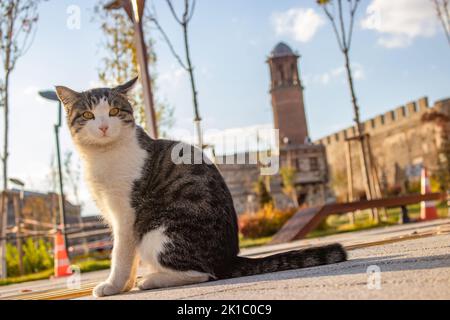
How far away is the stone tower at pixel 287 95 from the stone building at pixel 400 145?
4887 millimetres

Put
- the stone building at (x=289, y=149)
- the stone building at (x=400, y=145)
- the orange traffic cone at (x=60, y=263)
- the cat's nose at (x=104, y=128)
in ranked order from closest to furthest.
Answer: the cat's nose at (x=104, y=128) → the orange traffic cone at (x=60, y=263) → the stone building at (x=400, y=145) → the stone building at (x=289, y=149)

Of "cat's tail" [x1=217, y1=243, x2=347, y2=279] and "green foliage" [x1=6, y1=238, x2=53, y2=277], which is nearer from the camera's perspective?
"cat's tail" [x1=217, y1=243, x2=347, y2=279]

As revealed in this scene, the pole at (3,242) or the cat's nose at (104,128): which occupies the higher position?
the cat's nose at (104,128)

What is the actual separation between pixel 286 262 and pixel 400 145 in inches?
1281

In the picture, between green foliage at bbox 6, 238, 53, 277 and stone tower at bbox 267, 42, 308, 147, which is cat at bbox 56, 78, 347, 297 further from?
stone tower at bbox 267, 42, 308, 147

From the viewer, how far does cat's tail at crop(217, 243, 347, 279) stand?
2.80 meters

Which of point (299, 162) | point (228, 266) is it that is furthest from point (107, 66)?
point (299, 162)

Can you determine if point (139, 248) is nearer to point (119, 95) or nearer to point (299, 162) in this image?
point (119, 95)

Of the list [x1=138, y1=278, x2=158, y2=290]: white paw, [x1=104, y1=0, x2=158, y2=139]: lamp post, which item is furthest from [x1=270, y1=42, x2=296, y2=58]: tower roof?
[x1=138, y1=278, x2=158, y2=290]: white paw

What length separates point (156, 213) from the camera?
284 centimetres


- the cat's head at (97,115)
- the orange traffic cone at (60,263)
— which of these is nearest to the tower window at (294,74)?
the orange traffic cone at (60,263)

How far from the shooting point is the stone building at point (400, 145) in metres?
29.3

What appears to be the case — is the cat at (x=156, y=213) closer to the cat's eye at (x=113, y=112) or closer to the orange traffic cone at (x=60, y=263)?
the cat's eye at (x=113, y=112)

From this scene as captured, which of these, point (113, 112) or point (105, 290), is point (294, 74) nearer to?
point (113, 112)
